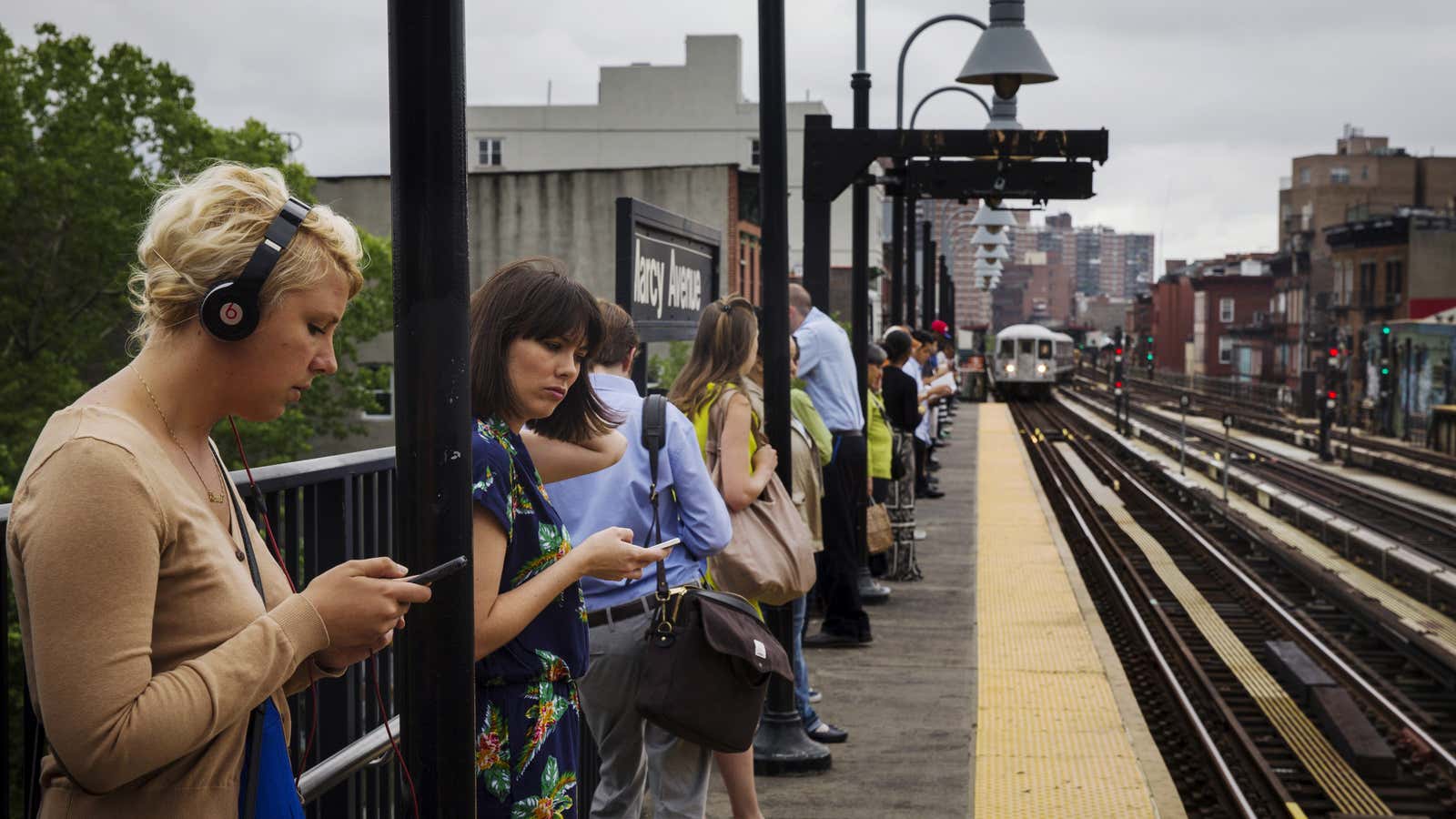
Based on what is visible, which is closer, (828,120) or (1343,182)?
(828,120)

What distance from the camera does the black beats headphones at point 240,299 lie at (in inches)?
79.5

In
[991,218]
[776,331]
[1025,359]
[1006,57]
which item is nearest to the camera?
[776,331]

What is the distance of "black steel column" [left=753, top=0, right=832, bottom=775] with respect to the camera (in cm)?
676

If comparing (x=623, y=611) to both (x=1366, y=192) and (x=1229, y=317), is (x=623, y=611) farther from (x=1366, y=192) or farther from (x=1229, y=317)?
(x=1229, y=317)

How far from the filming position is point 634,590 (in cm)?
426

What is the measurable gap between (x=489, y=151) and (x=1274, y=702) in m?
70.6

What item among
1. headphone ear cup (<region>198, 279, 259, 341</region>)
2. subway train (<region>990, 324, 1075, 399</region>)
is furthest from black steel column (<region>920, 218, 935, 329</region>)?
subway train (<region>990, 324, 1075, 399</region>)

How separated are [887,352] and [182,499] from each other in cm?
1052

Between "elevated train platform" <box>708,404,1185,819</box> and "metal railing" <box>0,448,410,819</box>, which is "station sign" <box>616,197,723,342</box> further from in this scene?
"elevated train platform" <box>708,404,1185,819</box>

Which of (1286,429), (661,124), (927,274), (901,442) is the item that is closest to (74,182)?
(927,274)

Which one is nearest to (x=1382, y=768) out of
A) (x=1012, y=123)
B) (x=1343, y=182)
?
(x=1012, y=123)

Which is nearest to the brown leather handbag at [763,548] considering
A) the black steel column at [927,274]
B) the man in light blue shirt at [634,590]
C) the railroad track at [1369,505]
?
the man in light blue shirt at [634,590]

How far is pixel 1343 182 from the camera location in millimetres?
104750

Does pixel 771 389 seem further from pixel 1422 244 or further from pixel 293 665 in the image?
pixel 1422 244
